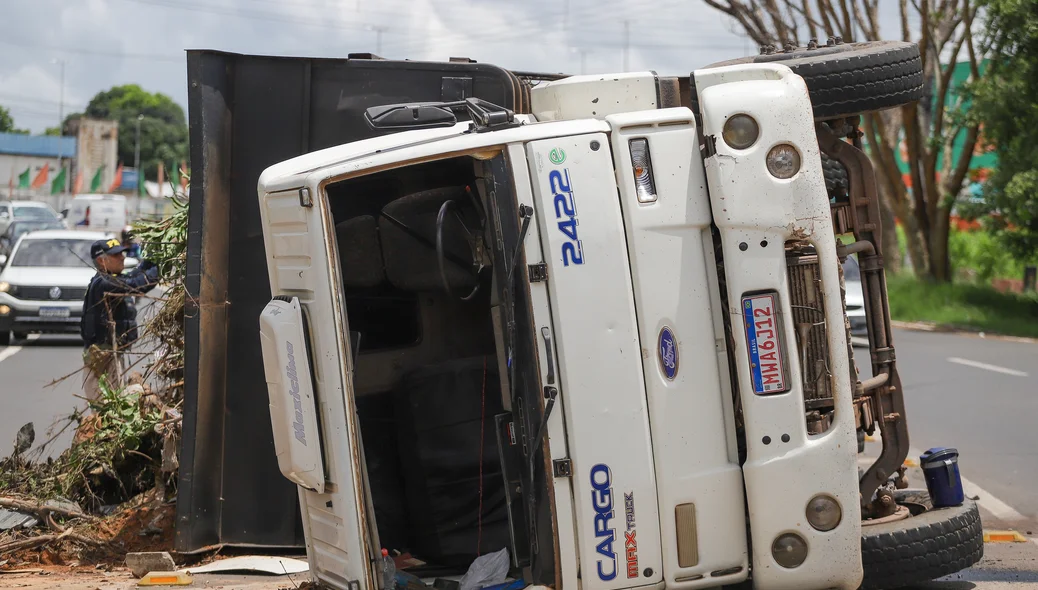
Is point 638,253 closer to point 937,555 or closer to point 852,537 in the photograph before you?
point 852,537

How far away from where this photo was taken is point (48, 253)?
17.4 m

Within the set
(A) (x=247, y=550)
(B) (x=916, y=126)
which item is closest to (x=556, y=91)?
(A) (x=247, y=550)

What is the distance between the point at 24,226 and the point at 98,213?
900 centimetres

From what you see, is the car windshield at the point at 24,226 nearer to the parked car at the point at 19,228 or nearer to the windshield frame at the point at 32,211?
the parked car at the point at 19,228

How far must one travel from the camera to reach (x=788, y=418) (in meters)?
3.91

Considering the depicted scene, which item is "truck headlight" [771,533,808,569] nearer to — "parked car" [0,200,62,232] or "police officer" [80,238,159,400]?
"police officer" [80,238,159,400]

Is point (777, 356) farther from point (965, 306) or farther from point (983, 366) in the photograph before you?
point (965, 306)

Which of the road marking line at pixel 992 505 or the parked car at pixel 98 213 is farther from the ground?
the parked car at pixel 98 213

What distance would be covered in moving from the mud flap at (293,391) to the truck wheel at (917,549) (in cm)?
222

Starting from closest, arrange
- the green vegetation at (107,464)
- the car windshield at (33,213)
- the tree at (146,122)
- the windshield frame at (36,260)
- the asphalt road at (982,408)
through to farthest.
Result: 1. the green vegetation at (107,464)
2. the asphalt road at (982,408)
3. the windshield frame at (36,260)
4. the car windshield at (33,213)
5. the tree at (146,122)

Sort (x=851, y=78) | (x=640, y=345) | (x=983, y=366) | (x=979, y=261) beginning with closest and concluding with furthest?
(x=640, y=345) < (x=851, y=78) < (x=983, y=366) < (x=979, y=261)

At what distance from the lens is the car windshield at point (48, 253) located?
1728 cm

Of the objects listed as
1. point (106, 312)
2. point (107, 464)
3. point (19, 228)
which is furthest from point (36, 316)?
point (19, 228)

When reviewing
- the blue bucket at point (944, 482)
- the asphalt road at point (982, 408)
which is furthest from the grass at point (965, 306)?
the blue bucket at point (944, 482)
